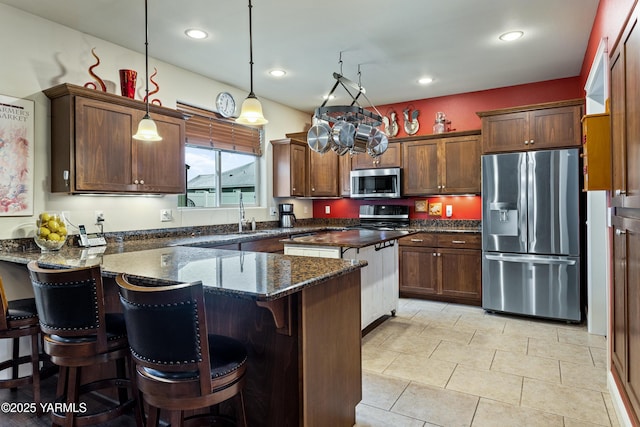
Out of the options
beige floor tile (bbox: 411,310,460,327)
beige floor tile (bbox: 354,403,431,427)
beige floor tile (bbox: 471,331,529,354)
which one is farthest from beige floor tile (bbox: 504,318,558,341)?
beige floor tile (bbox: 354,403,431,427)

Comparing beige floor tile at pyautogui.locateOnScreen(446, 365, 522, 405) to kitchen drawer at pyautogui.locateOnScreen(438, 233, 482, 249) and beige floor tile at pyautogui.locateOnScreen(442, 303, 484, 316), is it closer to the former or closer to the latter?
beige floor tile at pyautogui.locateOnScreen(442, 303, 484, 316)

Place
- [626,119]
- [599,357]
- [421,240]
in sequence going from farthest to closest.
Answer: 1. [421,240]
2. [599,357]
3. [626,119]

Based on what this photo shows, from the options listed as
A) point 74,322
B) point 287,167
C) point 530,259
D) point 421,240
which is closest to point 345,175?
point 287,167

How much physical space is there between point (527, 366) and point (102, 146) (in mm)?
3686

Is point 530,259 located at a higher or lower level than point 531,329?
higher

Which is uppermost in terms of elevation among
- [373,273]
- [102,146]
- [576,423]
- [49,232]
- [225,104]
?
[225,104]

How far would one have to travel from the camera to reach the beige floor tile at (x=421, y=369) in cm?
269

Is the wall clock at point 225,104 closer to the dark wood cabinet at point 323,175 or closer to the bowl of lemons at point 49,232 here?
the dark wood cabinet at point 323,175

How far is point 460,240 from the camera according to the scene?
15.2 ft

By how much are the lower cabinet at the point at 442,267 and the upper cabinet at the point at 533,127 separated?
3.66ft

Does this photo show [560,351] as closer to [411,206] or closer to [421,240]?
[421,240]

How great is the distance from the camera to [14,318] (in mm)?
2131

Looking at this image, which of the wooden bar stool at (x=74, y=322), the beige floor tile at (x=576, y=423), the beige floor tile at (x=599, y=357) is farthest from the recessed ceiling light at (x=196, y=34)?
the beige floor tile at (x=599, y=357)

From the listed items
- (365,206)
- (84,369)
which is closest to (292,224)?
(365,206)
